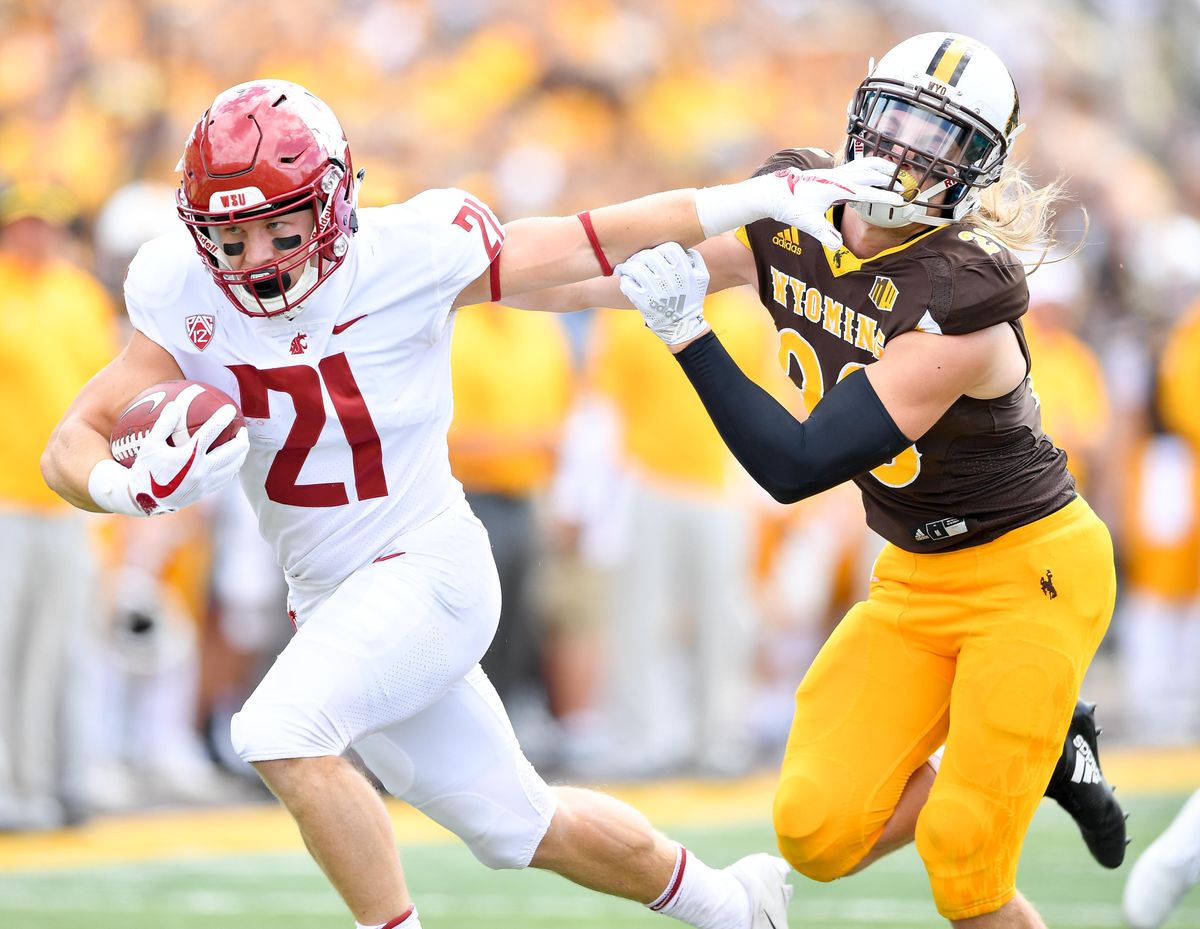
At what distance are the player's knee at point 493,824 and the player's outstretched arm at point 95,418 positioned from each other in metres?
0.92

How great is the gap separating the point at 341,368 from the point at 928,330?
1138mm

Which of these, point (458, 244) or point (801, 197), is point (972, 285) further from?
point (458, 244)

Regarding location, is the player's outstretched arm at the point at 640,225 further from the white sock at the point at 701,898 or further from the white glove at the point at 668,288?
the white sock at the point at 701,898

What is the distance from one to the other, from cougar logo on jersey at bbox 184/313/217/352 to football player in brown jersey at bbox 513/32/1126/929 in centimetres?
78

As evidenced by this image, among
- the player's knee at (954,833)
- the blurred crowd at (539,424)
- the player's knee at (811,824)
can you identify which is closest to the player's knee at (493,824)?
the player's knee at (811,824)

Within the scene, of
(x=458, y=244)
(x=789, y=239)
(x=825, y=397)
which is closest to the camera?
(x=825, y=397)

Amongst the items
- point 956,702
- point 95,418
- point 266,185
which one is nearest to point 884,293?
point 956,702

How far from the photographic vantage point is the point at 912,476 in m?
3.64

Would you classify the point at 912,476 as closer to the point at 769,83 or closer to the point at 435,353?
the point at 435,353

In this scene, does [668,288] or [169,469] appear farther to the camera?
[668,288]

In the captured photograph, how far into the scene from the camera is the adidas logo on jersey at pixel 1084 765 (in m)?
3.96

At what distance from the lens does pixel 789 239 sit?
12.1 feet

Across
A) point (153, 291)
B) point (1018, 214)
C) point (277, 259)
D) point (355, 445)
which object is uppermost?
point (1018, 214)

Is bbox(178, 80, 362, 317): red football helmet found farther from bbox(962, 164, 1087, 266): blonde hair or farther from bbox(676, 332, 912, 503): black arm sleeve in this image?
bbox(962, 164, 1087, 266): blonde hair
